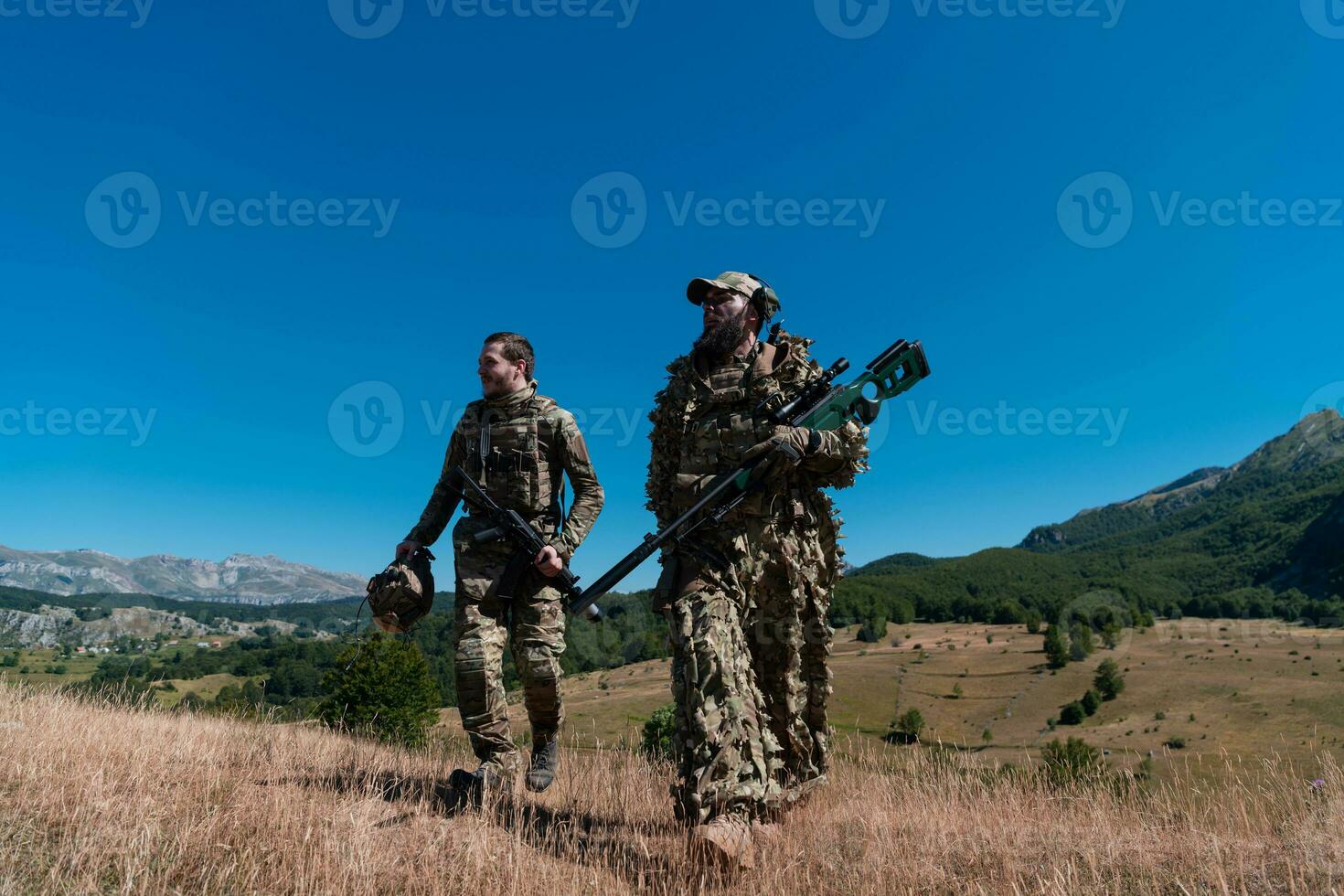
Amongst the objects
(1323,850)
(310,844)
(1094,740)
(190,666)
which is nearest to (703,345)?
(310,844)

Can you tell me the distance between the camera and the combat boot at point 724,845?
3803 mm

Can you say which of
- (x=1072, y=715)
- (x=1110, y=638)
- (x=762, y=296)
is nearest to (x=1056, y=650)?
(x=1072, y=715)

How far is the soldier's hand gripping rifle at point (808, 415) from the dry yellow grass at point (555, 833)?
72.0 inches

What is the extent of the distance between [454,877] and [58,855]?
5.87 ft

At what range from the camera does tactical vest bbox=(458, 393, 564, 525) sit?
237 inches

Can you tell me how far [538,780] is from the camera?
5.70 metres

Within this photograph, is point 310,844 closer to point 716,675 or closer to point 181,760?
point 716,675

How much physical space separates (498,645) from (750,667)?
2.00 metres

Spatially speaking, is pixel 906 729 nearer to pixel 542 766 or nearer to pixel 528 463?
pixel 542 766

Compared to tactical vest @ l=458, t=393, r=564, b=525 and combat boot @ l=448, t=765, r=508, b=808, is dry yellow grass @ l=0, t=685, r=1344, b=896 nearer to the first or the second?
combat boot @ l=448, t=765, r=508, b=808

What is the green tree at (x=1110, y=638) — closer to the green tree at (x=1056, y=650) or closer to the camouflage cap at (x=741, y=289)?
the green tree at (x=1056, y=650)

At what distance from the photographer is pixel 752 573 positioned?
532 centimetres

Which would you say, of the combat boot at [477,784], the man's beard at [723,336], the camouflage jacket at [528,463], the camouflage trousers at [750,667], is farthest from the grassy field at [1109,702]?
the man's beard at [723,336]

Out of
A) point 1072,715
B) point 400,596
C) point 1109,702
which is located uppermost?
point 400,596
